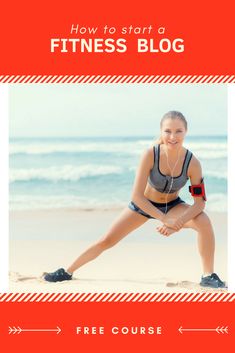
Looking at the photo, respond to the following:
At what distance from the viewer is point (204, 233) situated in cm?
605

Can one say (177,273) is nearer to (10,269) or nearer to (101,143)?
(10,269)

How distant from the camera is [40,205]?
1109cm

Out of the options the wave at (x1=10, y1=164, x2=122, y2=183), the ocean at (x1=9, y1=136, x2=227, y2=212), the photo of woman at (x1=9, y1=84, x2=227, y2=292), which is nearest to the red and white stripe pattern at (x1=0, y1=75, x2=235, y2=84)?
the photo of woman at (x1=9, y1=84, x2=227, y2=292)

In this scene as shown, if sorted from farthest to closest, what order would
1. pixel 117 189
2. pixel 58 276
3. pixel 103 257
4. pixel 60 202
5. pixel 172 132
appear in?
pixel 117 189 → pixel 60 202 → pixel 103 257 → pixel 58 276 → pixel 172 132

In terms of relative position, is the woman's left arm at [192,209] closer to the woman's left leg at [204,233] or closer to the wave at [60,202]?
the woman's left leg at [204,233]

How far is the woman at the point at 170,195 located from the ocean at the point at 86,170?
440 cm

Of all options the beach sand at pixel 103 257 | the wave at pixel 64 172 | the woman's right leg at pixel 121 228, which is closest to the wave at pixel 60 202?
the beach sand at pixel 103 257

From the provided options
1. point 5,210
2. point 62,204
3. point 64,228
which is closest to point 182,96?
point 62,204

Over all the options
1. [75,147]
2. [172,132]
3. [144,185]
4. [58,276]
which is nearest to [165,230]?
[144,185]

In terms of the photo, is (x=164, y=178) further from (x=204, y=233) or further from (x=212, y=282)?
(x=212, y=282)

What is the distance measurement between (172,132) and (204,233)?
995 millimetres

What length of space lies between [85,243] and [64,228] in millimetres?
736

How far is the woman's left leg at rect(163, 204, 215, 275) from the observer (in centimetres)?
605

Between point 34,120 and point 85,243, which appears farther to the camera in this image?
point 34,120
